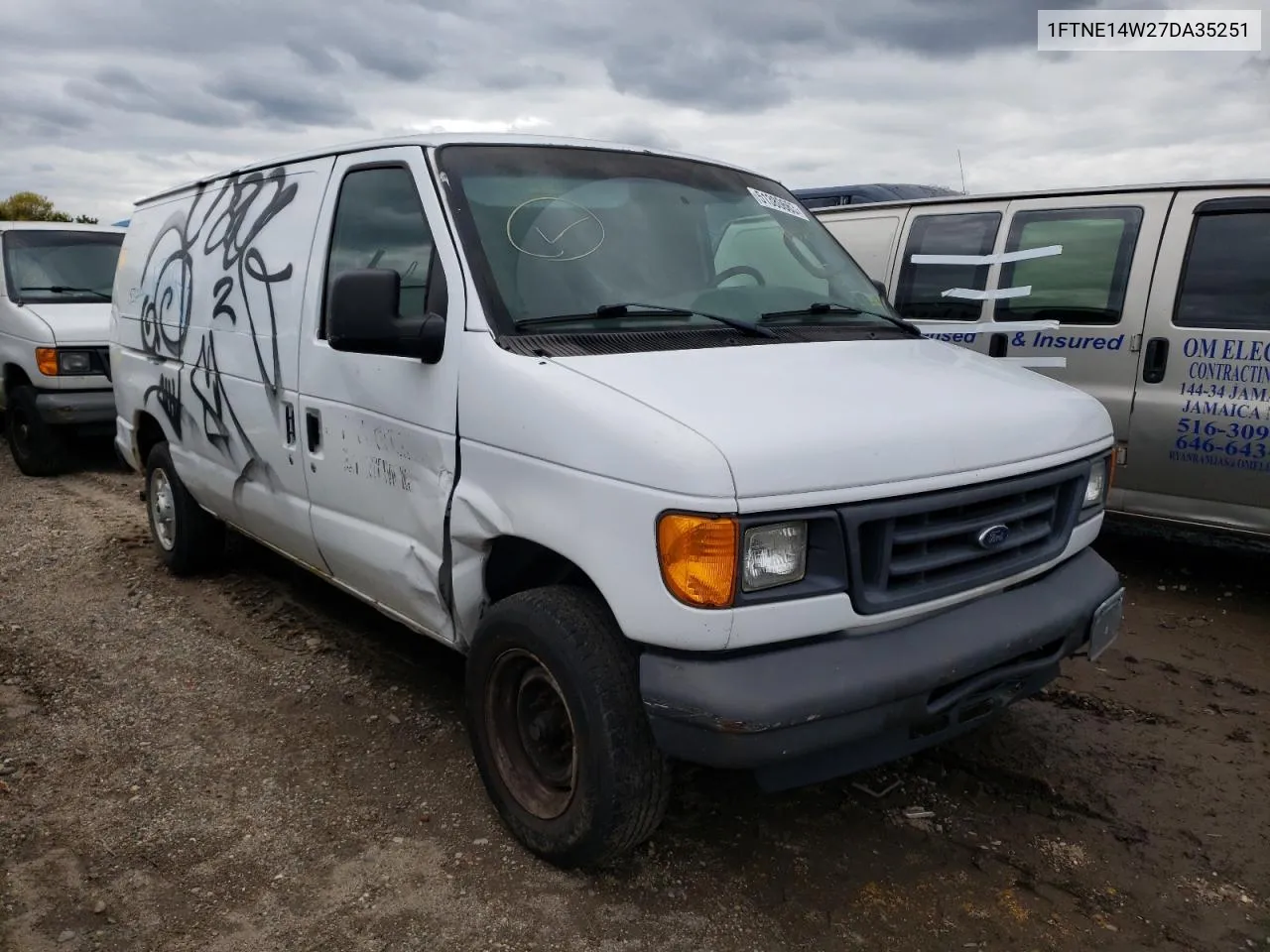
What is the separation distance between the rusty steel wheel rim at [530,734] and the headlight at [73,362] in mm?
6768

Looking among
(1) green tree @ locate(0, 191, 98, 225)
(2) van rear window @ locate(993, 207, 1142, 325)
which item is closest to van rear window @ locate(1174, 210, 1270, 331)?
(2) van rear window @ locate(993, 207, 1142, 325)

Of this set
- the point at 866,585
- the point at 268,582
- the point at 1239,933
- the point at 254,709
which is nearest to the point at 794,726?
the point at 866,585

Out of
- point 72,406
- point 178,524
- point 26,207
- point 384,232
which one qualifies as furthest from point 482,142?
point 26,207

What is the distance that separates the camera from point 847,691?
245 cm

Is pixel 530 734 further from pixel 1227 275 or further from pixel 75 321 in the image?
pixel 75 321

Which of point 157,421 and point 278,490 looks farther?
point 157,421

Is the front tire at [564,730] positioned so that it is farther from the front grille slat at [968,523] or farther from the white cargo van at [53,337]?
the white cargo van at [53,337]

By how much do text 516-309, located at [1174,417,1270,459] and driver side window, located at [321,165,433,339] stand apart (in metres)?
3.87

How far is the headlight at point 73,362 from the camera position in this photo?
8.24 meters

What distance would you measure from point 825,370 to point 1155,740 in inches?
81.1

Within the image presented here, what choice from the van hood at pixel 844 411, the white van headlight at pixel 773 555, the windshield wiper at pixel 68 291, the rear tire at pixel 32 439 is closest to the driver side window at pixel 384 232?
the van hood at pixel 844 411

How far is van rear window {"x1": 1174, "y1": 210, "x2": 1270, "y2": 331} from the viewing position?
16.2ft

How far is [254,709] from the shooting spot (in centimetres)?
407

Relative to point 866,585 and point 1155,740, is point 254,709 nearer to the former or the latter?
point 866,585
